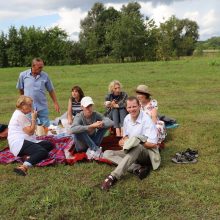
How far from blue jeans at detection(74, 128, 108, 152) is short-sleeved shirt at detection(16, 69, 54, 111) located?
2.07 m

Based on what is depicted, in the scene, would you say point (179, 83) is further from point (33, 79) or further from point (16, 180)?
point (16, 180)

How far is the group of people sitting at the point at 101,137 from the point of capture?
237 inches

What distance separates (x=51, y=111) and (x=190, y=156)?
22.8 ft

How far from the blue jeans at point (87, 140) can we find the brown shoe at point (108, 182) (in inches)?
53.1

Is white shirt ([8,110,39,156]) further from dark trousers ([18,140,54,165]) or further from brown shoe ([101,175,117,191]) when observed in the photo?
brown shoe ([101,175,117,191])

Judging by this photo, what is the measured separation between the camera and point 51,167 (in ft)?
22.0

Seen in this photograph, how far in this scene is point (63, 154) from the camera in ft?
23.5

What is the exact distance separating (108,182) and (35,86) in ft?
12.3

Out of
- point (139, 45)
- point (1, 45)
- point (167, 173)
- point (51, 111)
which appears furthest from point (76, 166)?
point (139, 45)

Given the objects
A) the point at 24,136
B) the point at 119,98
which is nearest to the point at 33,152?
the point at 24,136

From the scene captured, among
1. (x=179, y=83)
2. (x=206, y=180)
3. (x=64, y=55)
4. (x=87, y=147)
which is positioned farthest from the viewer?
(x=64, y=55)

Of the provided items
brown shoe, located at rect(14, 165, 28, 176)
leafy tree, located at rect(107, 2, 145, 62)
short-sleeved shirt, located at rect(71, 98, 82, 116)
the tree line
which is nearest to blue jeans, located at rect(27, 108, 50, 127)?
short-sleeved shirt, located at rect(71, 98, 82, 116)

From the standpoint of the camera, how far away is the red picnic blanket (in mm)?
6842

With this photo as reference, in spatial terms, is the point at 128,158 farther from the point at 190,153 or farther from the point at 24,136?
the point at 24,136
